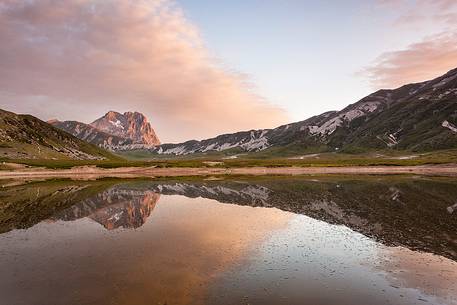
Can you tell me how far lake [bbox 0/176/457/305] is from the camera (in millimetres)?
24000

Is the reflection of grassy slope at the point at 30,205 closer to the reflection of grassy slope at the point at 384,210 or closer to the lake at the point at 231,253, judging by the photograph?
the lake at the point at 231,253

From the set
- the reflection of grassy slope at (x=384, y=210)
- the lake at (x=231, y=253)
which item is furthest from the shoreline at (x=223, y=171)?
the lake at (x=231, y=253)

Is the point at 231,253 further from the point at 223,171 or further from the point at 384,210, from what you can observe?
the point at 223,171

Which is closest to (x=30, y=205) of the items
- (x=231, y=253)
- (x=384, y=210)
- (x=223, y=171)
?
(x=231, y=253)

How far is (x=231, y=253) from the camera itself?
34.5 metres

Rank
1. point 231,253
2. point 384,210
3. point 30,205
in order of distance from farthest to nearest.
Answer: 1. point 30,205
2. point 384,210
3. point 231,253

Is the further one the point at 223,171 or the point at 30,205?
the point at 223,171

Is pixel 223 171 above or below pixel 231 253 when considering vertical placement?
above

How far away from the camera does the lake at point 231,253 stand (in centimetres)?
2400

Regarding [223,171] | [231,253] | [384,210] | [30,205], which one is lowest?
[384,210]

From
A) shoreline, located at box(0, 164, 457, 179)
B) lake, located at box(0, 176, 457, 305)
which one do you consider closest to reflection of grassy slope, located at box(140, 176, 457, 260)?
lake, located at box(0, 176, 457, 305)

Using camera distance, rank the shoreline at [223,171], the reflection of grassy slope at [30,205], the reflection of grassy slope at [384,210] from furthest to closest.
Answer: the shoreline at [223,171] < the reflection of grassy slope at [30,205] < the reflection of grassy slope at [384,210]

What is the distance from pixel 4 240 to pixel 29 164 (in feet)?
486

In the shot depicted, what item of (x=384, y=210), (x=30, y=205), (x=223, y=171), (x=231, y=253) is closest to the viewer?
(x=231, y=253)
